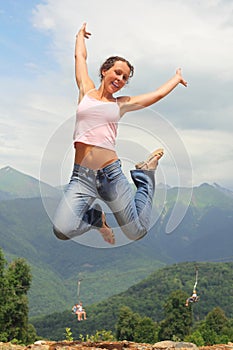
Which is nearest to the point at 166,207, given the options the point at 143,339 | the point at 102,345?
the point at 102,345

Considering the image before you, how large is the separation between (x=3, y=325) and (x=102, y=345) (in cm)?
2477

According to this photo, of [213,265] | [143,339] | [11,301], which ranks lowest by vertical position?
[143,339]

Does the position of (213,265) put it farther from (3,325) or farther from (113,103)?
(113,103)

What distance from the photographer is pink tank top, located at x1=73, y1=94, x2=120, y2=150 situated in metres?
4.61

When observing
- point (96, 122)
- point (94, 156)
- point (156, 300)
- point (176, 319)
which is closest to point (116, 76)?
point (96, 122)

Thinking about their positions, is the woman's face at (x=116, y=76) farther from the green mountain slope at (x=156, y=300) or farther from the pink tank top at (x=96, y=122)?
the green mountain slope at (x=156, y=300)

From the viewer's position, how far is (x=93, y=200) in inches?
185

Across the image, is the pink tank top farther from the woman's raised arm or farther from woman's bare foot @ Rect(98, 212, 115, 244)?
woman's bare foot @ Rect(98, 212, 115, 244)

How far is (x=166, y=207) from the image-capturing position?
5332 millimetres

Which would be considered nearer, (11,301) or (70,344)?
(70,344)

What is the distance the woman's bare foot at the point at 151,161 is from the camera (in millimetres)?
4953

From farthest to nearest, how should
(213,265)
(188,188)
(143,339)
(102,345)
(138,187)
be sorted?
1. (213,265)
2. (143,339)
3. (102,345)
4. (188,188)
5. (138,187)

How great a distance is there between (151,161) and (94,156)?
64 cm

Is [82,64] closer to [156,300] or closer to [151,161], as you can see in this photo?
[151,161]
